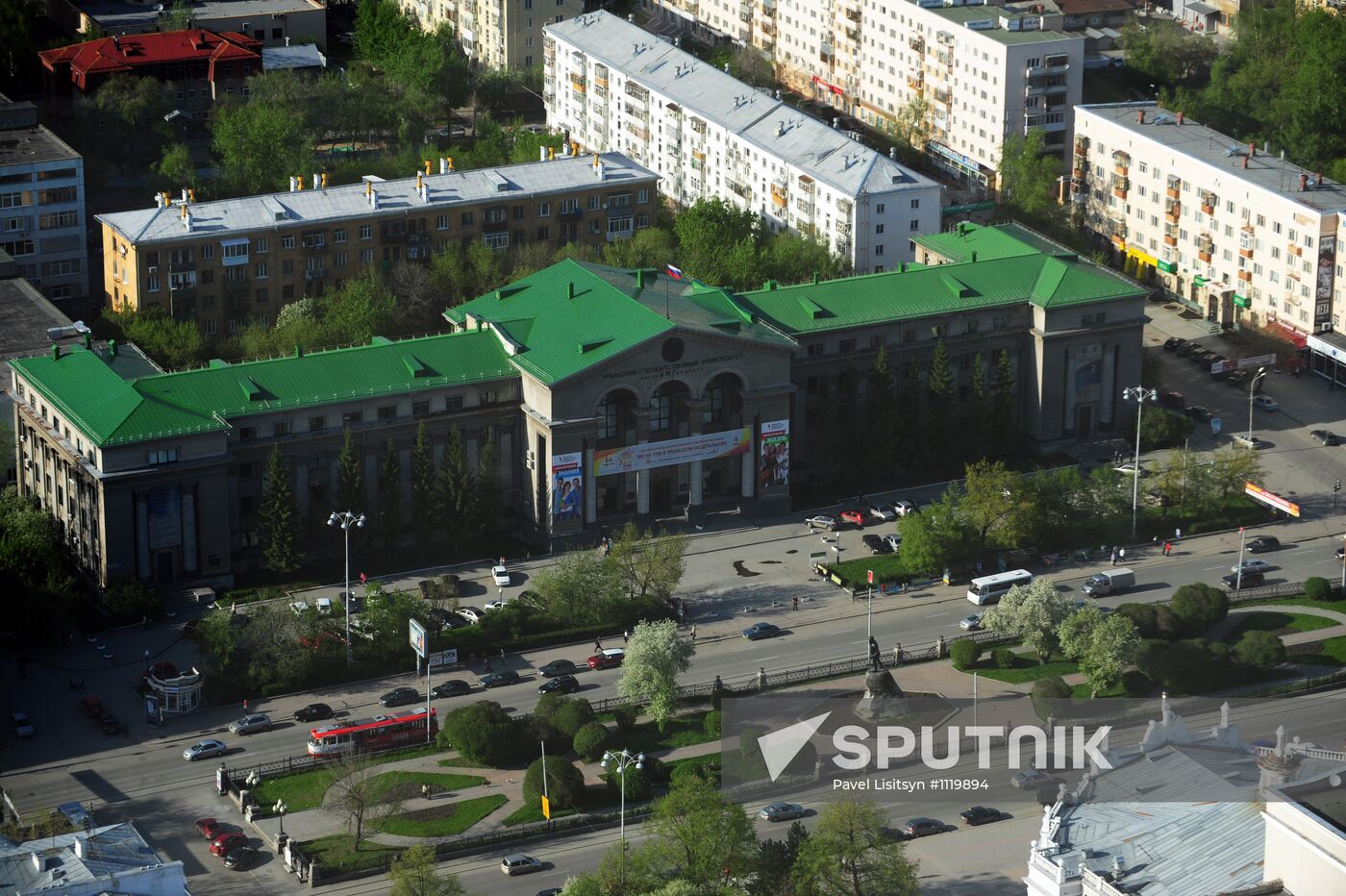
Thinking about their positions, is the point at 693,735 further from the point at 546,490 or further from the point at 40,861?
the point at 40,861

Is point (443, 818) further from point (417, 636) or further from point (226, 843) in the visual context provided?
point (417, 636)

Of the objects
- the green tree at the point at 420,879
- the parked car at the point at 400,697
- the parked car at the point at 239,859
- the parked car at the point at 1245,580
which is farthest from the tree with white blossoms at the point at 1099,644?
the parked car at the point at 239,859

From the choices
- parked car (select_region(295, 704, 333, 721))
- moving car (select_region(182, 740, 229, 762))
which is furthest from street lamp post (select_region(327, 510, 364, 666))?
moving car (select_region(182, 740, 229, 762))

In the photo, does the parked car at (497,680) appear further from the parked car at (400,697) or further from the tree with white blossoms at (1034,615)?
the tree with white blossoms at (1034,615)

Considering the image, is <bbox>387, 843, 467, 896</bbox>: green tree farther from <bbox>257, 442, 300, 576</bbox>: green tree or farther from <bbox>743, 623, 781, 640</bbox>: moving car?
<bbox>257, 442, 300, 576</bbox>: green tree

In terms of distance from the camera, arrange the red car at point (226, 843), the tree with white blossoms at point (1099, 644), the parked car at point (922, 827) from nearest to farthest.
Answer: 1. the red car at point (226, 843)
2. the parked car at point (922, 827)
3. the tree with white blossoms at point (1099, 644)
